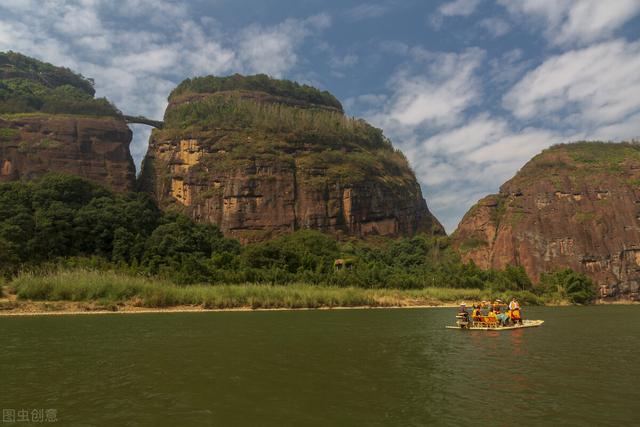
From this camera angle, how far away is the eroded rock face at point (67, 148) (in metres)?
94.9

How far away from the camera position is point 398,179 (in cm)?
12838

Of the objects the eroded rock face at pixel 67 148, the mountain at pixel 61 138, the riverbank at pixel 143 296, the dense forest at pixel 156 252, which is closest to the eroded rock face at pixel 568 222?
the dense forest at pixel 156 252

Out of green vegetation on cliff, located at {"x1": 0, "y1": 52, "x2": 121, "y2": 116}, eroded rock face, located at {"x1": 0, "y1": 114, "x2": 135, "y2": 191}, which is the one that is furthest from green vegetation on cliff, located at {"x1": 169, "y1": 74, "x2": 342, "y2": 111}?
eroded rock face, located at {"x1": 0, "y1": 114, "x2": 135, "y2": 191}

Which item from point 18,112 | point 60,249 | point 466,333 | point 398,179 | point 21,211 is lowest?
point 466,333

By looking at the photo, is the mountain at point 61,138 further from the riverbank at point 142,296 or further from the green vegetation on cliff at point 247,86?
the riverbank at point 142,296

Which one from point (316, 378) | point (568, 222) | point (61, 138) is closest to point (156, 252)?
point (316, 378)

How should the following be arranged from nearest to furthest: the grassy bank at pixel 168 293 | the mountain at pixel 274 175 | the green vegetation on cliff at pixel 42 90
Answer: the grassy bank at pixel 168 293
the mountain at pixel 274 175
the green vegetation on cliff at pixel 42 90

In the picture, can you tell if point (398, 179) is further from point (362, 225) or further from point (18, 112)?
point (18, 112)

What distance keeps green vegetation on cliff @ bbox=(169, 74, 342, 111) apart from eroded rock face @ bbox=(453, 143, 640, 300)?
71832mm

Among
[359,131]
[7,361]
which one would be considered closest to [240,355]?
[7,361]

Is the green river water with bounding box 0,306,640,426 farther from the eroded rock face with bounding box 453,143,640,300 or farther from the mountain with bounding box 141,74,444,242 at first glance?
the mountain with bounding box 141,74,444,242

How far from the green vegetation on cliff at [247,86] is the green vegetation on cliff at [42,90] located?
30451 millimetres

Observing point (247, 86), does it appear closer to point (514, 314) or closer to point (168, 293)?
point (168, 293)

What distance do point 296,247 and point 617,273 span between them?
6477 cm
